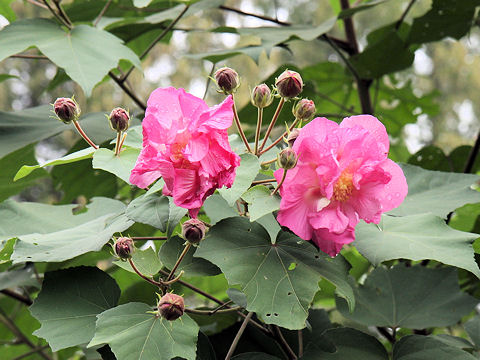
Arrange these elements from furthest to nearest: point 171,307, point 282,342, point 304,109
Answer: point 282,342, point 304,109, point 171,307

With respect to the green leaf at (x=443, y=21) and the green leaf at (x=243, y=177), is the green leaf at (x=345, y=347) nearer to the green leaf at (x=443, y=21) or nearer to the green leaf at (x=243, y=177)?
the green leaf at (x=243, y=177)

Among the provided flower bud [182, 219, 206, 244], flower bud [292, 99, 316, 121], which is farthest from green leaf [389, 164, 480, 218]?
flower bud [182, 219, 206, 244]

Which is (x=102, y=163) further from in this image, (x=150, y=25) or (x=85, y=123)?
(x=150, y=25)

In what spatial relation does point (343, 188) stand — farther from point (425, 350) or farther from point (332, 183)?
point (425, 350)

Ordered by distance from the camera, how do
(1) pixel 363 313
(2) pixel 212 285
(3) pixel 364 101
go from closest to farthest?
(1) pixel 363 313, (2) pixel 212 285, (3) pixel 364 101

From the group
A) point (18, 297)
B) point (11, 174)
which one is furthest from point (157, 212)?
point (11, 174)

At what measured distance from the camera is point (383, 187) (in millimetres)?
792

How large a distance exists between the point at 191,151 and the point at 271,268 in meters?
0.19

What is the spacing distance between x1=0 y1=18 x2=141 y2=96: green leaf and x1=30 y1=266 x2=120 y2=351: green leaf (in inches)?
15.6

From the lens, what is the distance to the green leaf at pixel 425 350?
0.92 metres

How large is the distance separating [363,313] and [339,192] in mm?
415

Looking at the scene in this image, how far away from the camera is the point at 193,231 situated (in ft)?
2.56

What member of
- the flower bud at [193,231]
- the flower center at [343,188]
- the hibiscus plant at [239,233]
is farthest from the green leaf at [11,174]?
the flower center at [343,188]

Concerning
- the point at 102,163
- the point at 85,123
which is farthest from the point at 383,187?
the point at 85,123
